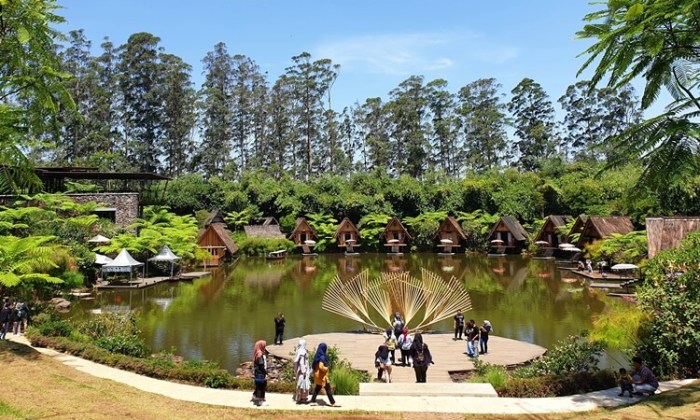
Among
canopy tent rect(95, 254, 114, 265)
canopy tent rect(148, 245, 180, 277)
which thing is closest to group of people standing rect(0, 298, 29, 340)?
canopy tent rect(95, 254, 114, 265)

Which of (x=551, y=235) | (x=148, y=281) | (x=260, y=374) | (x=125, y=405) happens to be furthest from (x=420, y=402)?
(x=551, y=235)

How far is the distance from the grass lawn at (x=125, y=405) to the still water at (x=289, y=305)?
4.90 meters

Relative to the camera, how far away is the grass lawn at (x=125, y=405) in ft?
27.4

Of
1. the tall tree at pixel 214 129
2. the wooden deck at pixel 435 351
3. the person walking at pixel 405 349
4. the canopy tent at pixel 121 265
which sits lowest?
the wooden deck at pixel 435 351

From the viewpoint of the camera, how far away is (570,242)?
39.8 meters

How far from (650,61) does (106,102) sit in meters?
68.3

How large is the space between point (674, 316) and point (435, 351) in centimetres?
657

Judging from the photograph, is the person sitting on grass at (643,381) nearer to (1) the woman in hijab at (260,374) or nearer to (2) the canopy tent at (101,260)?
(1) the woman in hijab at (260,374)

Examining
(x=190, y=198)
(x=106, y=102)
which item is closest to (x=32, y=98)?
(x=190, y=198)

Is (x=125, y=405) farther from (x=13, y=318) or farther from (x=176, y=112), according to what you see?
(x=176, y=112)

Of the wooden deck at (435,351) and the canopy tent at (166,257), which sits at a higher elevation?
the canopy tent at (166,257)

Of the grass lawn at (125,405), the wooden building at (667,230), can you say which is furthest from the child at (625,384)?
the wooden building at (667,230)

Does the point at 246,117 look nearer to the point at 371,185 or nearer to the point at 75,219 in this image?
the point at 371,185

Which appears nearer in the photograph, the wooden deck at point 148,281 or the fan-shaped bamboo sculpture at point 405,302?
the fan-shaped bamboo sculpture at point 405,302
